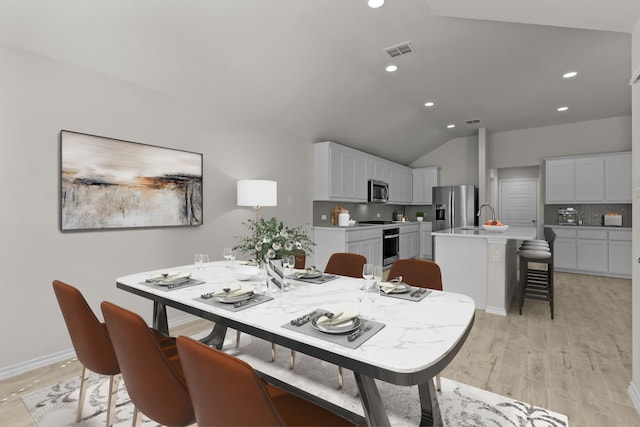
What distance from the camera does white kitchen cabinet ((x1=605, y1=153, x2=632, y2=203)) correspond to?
17.9ft

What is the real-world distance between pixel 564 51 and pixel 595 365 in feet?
10.8

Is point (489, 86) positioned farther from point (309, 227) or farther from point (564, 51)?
point (309, 227)

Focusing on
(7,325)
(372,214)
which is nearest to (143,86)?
(7,325)

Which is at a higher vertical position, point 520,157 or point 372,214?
point 520,157

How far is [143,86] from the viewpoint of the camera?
288 cm

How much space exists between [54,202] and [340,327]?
2.56 metres

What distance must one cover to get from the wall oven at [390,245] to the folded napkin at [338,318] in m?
4.78

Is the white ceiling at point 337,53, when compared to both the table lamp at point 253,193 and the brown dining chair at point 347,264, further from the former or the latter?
the brown dining chair at point 347,264

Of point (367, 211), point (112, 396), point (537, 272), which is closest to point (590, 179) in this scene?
point (537, 272)

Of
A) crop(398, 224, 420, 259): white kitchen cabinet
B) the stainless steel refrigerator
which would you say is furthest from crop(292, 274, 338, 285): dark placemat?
the stainless steel refrigerator

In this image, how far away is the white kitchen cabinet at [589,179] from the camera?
570 cm

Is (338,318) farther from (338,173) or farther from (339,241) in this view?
(338,173)

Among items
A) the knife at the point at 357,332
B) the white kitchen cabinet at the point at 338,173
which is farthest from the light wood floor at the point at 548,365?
the white kitchen cabinet at the point at 338,173

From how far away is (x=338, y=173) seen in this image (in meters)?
5.16
